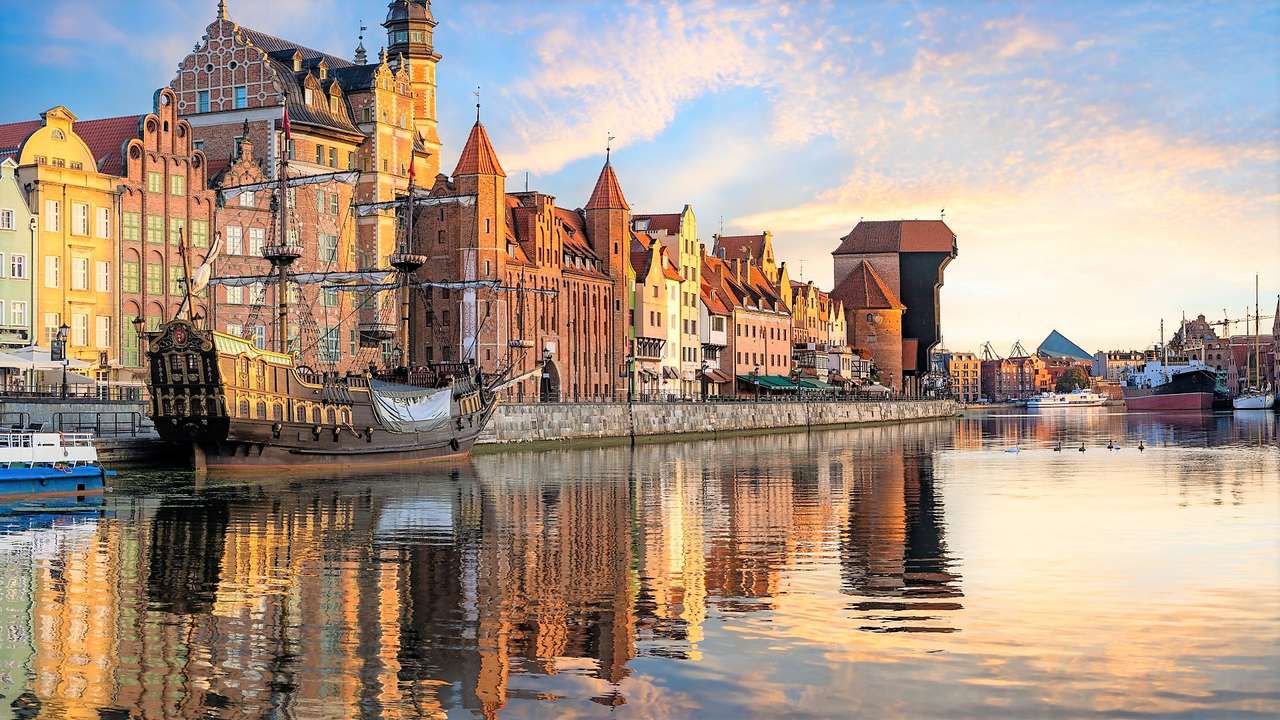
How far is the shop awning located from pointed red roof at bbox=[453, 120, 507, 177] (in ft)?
154

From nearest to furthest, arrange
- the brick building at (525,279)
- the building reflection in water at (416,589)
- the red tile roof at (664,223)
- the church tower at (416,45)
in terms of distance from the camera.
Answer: the building reflection in water at (416,589) < the brick building at (525,279) < the church tower at (416,45) < the red tile roof at (664,223)

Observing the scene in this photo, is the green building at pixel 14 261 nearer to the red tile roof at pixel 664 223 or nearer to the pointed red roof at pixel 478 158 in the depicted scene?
the pointed red roof at pixel 478 158

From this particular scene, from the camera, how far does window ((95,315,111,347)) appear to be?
77.9 metres

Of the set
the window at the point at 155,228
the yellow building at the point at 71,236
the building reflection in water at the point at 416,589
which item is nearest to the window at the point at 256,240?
the window at the point at 155,228

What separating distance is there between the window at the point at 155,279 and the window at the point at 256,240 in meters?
6.58

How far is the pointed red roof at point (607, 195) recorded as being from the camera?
390ft

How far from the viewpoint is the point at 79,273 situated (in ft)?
251

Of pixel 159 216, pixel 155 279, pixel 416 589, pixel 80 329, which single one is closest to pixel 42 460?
pixel 416 589

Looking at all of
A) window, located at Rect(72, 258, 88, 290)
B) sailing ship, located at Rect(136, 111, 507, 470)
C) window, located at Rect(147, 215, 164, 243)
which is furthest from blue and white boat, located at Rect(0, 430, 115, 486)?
window, located at Rect(147, 215, 164, 243)

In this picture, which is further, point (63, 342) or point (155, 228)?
point (155, 228)

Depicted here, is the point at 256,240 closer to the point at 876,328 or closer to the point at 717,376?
the point at 717,376

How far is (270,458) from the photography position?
61719 mm

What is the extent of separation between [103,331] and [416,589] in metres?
56.3

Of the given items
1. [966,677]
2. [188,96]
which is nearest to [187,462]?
[188,96]
